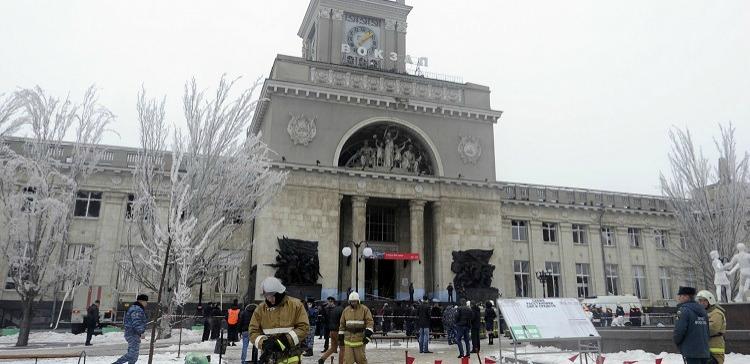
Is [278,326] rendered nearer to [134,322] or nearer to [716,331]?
[134,322]

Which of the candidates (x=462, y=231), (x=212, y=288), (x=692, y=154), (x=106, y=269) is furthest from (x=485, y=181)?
(x=106, y=269)

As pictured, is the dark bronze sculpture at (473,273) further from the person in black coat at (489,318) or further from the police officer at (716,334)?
the police officer at (716,334)

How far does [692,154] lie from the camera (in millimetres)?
34438

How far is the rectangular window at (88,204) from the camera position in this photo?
32062 mm

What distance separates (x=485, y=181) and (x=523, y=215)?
21.1 ft

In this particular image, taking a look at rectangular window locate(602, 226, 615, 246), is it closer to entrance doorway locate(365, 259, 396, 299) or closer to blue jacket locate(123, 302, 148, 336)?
entrance doorway locate(365, 259, 396, 299)

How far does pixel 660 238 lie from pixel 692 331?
41.5 metres

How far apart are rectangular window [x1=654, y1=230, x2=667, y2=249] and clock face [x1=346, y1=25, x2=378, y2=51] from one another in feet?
92.9

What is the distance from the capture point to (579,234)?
41.1 m

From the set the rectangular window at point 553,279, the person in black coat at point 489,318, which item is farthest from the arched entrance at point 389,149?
the person in black coat at point 489,318

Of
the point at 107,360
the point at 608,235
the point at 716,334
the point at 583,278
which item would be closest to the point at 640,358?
the point at 716,334

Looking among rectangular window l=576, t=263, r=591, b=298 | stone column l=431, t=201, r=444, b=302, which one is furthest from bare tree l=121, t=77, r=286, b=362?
rectangular window l=576, t=263, r=591, b=298

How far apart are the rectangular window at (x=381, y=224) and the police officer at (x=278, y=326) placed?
2900cm

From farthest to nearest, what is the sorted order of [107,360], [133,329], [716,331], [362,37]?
[362,37], [107,360], [133,329], [716,331]
